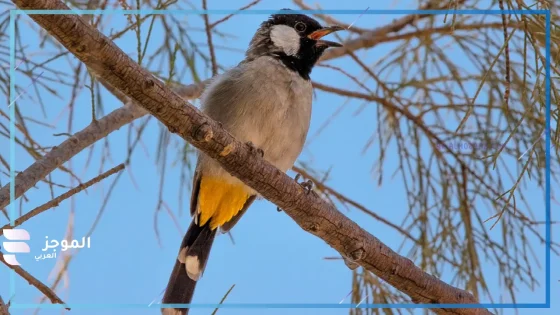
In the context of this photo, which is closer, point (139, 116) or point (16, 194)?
point (16, 194)

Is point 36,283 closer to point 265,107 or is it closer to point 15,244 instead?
point 15,244

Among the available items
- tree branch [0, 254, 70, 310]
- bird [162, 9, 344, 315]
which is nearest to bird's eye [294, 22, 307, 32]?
bird [162, 9, 344, 315]

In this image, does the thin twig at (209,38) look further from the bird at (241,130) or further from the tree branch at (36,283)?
the tree branch at (36,283)

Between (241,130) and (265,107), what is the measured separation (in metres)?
0.10

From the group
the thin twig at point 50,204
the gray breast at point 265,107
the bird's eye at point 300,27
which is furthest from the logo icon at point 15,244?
the bird's eye at point 300,27

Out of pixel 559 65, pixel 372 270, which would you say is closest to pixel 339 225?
pixel 372 270

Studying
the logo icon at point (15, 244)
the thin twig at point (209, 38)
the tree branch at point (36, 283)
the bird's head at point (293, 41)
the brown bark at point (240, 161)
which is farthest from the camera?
the bird's head at point (293, 41)

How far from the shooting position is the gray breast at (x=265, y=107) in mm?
2145

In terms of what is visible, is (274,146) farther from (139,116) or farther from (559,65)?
(559,65)

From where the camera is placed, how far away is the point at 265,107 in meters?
2.15

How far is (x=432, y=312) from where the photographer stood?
203cm

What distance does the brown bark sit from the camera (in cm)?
139

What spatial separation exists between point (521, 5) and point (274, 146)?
82 centimetres

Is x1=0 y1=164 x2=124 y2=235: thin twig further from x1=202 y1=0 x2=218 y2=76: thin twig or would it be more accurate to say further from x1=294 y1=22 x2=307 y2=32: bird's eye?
x1=294 y1=22 x2=307 y2=32: bird's eye
